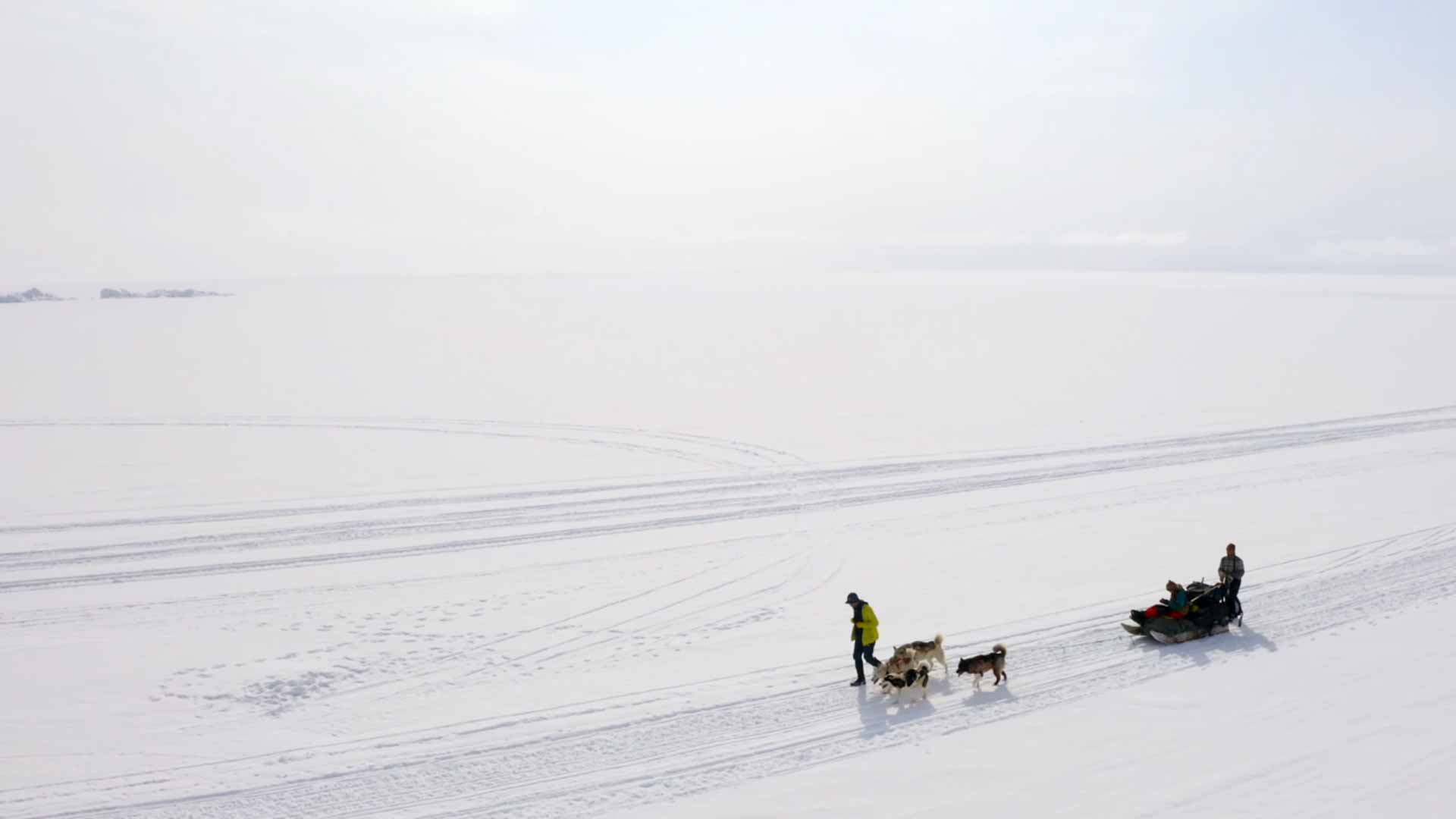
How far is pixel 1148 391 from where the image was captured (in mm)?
34469

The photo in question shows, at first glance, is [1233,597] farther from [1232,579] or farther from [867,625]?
[867,625]

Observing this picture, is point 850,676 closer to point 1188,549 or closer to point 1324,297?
point 1188,549

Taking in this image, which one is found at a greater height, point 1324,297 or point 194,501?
point 1324,297

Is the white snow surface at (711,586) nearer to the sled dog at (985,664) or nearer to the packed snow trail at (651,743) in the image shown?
the packed snow trail at (651,743)

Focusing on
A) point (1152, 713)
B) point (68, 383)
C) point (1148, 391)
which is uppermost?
point (68, 383)

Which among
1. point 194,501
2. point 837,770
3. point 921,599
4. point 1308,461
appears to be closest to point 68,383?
point 194,501

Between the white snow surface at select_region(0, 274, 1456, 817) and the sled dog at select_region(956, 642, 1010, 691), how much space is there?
0.29 meters

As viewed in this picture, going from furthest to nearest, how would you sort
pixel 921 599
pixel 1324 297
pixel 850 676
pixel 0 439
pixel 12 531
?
pixel 1324 297 < pixel 0 439 < pixel 12 531 < pixel 921 599 < pixel 850 676

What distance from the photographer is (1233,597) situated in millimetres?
14078

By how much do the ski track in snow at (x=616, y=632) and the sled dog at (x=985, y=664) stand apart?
0.80ft

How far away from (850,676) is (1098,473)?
13.2m

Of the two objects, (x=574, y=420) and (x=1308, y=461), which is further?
(x=574, y=420)

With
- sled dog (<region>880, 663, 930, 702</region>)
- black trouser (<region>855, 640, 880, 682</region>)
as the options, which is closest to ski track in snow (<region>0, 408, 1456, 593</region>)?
black trouser (<region>855, 640, 880, 682</region>)

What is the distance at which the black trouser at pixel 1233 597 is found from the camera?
1401cm
